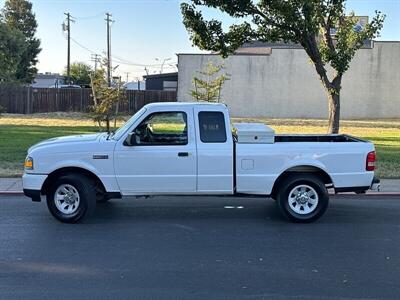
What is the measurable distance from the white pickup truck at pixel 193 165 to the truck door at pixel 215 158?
1cm

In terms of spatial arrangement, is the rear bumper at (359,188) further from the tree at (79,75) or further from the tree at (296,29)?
the tree at (79,75)

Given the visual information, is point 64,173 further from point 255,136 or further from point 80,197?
point 255,136

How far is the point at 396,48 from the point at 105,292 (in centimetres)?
4453

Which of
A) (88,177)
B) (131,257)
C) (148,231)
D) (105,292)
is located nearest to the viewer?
(105,292)

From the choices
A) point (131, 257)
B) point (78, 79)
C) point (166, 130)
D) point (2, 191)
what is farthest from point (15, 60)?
point (78, 79)

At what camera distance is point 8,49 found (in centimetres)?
3222

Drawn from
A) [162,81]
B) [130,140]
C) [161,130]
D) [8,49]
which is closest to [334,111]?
[161,130]

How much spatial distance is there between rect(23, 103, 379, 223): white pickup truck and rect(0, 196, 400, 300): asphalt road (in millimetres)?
457

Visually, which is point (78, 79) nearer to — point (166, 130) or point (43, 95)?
point (43, 95)

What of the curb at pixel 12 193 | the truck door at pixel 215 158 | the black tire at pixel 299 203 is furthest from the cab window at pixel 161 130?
the curb at pixel 12 193

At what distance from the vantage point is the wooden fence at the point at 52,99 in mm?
40719

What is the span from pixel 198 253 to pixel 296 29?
31.9ft

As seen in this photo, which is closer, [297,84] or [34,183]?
[34,183]

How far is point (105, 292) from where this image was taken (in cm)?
499
